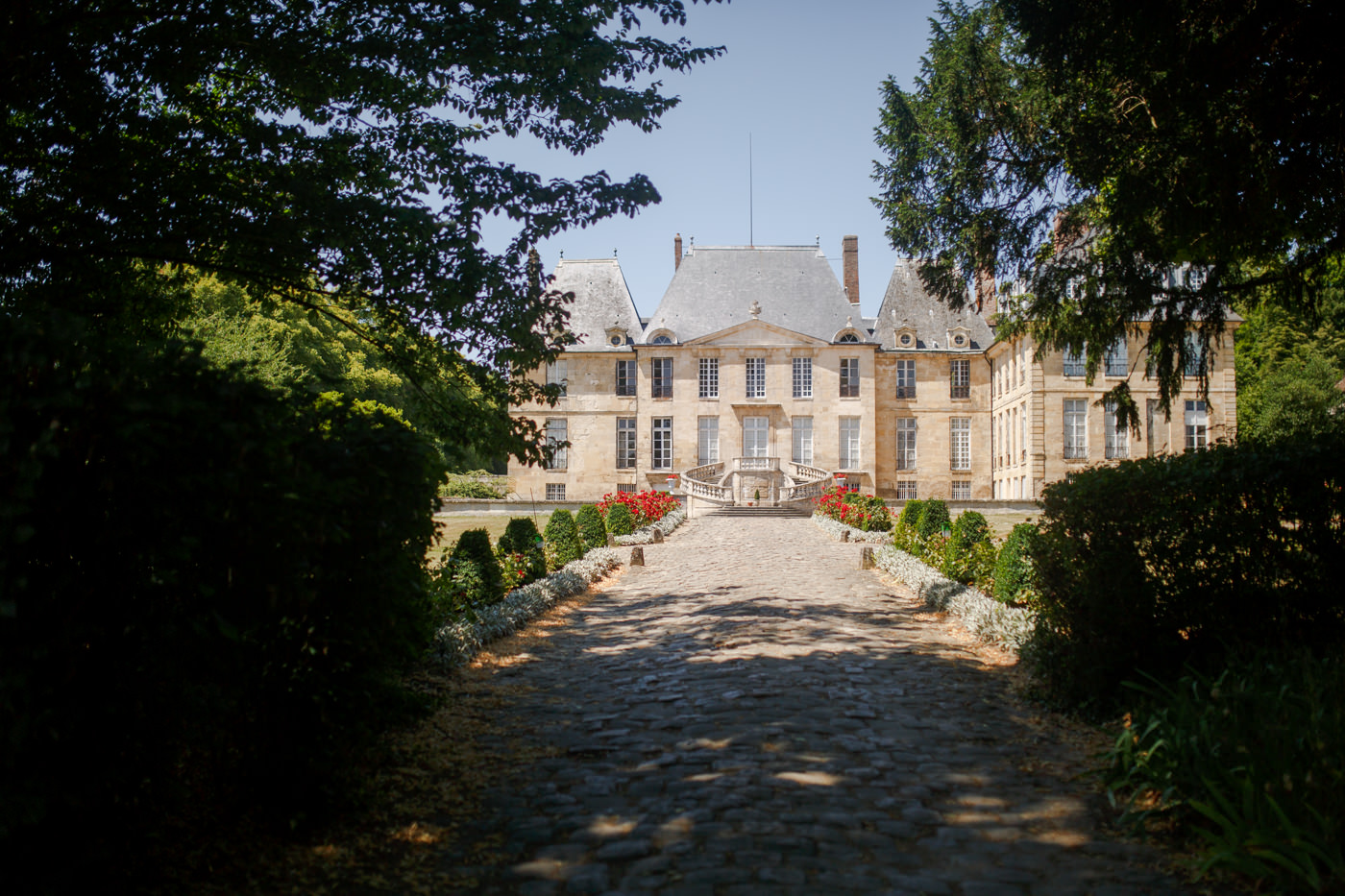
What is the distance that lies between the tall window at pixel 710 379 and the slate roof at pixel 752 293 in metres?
1.42

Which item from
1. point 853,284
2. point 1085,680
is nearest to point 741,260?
point 853,284

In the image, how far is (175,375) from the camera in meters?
2.96

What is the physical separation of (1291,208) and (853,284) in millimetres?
37418

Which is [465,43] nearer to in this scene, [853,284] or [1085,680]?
[1085,680]

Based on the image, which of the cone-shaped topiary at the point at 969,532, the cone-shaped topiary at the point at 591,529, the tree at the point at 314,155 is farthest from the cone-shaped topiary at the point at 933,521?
the tree at the point at 314,155

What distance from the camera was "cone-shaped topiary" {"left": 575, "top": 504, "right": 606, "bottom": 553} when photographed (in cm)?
1656

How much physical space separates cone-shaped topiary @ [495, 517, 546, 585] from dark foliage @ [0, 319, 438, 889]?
23.7 feet

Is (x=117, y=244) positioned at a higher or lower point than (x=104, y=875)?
higher

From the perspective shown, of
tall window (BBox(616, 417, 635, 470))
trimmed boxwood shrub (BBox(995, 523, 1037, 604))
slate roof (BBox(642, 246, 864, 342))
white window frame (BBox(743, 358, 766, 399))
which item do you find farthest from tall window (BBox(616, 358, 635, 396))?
trimmed boxwood shrub (BBox(995, 523, 1037, 604))

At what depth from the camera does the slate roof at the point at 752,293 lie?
132ft

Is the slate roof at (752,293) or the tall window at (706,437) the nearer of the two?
the tall window at (706,437)

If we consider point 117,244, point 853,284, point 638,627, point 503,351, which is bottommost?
point 638,627

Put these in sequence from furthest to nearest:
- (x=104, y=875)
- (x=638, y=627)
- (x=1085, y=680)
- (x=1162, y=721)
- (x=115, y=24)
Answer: (x=638, y=627)
(x=115, y=24)
(x=1085, y=680)
(x=1162, y=721)
(x=104, y=875)

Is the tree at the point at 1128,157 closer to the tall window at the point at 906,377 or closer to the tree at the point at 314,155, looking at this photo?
the tree at the point at 314,155
